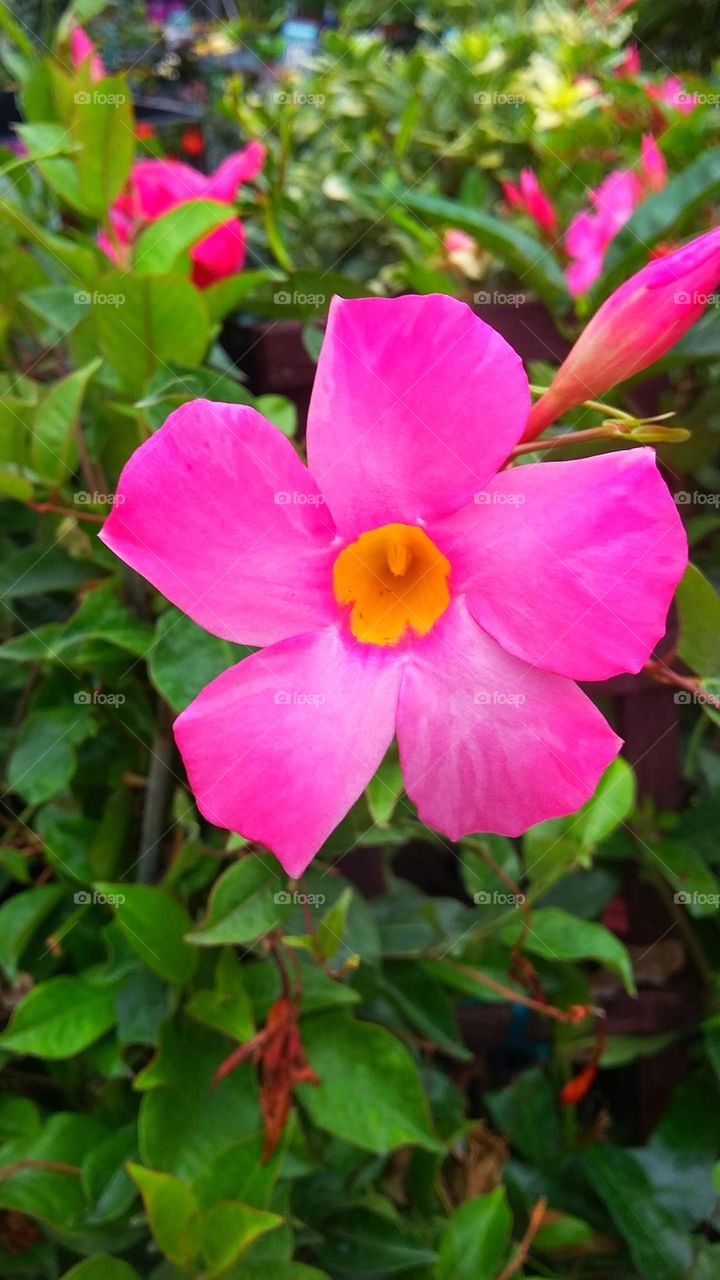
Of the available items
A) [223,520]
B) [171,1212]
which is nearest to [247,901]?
[171,1212]

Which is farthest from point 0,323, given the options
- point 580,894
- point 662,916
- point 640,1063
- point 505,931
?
point 640,1063

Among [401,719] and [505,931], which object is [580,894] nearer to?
[505,931]

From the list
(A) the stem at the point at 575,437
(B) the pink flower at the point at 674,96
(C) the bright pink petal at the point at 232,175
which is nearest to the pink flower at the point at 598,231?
(B) the pink flower at the point at 674,96

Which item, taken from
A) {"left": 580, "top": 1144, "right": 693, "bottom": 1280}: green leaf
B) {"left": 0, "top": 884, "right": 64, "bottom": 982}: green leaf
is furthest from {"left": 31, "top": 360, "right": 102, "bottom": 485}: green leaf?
{"left": 580, "top": 1144, "right": 693, "bottom": 1280}: green leaf

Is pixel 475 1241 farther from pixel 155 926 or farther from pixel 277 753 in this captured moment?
pixel 277 753

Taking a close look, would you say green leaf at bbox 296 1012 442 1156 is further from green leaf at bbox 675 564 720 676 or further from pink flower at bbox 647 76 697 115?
pink flower at bbox 647 76 697 115
